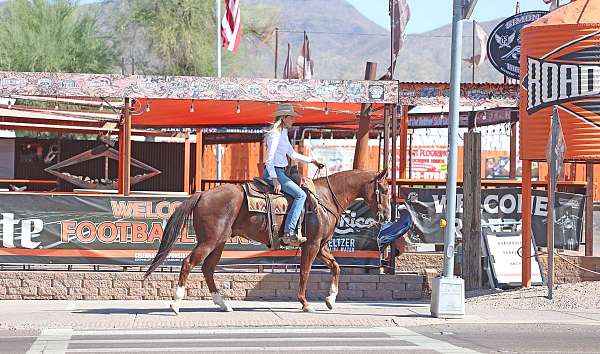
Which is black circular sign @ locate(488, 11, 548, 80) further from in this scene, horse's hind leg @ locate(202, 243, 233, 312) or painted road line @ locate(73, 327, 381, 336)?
painted road line @ locate(73, 327, 381, 336)

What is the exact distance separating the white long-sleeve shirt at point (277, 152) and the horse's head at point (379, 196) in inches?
47.0

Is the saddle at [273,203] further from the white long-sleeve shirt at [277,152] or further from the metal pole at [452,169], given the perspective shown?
the metal pole at [452,169]

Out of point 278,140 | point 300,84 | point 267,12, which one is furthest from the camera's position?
point 267,12

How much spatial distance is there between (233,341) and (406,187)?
8123 mm

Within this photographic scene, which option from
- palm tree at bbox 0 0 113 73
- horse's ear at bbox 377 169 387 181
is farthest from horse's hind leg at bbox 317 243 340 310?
palm tree at bbox 0 0 113 73

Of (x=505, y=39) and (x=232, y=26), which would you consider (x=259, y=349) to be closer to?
(x=505, y=39)

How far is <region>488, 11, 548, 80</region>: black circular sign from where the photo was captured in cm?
2314

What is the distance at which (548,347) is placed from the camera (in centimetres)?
1270

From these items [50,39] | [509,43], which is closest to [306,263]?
[509,43]

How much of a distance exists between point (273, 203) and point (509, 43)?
9111 millimetres

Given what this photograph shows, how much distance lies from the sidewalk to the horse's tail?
0.81 m

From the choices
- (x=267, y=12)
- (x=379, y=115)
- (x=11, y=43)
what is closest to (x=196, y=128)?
(x=379, y=115)

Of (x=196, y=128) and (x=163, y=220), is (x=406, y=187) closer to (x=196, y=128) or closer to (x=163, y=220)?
(x=163, y=220)

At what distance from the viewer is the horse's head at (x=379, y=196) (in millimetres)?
16688
